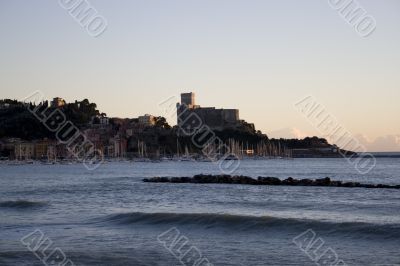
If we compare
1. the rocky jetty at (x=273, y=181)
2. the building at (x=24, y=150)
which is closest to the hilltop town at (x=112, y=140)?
the building at (x=24, y=150)

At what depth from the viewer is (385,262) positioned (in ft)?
50.0

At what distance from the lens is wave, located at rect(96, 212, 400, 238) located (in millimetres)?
20922

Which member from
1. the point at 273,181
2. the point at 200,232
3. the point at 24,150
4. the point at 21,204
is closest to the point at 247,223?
the point at 200,232

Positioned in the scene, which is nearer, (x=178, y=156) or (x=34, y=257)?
(x=34, y=257)

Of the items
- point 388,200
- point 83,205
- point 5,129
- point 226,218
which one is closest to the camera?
point 226,218

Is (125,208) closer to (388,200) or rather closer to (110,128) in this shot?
(388,200)

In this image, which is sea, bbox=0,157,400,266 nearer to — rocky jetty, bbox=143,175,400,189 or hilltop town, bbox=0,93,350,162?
rocky jetty, bbox=143,175,400,189

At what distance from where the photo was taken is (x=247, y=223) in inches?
902

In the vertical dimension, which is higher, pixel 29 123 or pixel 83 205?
pixel 29 123

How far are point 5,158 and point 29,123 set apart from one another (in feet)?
76.6

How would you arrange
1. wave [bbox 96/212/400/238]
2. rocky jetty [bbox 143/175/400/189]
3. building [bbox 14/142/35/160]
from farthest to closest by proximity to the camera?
building [bbox 14/142/35/160] → rocky jetty [bbox 143/175/400/189] → wave [bbox 96/212/400/238]

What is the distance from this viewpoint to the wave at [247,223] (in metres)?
20.9

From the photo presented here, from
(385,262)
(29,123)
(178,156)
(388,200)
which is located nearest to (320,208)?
(388,200)

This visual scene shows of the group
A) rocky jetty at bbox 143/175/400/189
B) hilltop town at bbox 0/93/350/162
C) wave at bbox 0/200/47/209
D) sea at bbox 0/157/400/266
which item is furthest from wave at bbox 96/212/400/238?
hilltop town at bbox 0/93/350/162
